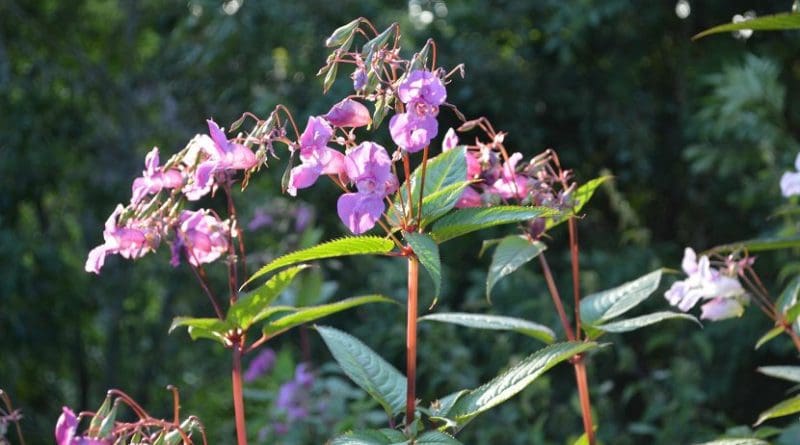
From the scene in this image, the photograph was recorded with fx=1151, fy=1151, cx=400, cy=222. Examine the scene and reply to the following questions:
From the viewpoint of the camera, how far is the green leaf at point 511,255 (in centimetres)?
120

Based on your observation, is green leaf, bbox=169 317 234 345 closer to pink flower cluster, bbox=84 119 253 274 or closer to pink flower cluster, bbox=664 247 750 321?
pink flower cluster, bbox=84 119 253 274

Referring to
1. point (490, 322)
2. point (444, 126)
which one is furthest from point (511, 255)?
point (444, 126)

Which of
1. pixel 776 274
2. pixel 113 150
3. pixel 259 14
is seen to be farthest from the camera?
pixel 113 150

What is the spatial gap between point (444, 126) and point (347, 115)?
3228 mm

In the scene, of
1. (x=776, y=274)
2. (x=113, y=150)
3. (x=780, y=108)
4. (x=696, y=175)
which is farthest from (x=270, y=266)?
(x=113, y=150)

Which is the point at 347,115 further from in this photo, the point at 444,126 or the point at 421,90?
the point at 444,126

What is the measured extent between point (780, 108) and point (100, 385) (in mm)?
2731

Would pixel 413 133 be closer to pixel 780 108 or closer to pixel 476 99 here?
pixel 780 108

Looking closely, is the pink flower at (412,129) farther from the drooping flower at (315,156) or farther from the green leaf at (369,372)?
the green leaf at (369,372)

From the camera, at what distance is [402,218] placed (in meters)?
0.98

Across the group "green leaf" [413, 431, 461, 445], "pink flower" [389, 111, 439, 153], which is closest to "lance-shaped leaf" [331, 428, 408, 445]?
"green leaf" [413, 431, 461, 445]

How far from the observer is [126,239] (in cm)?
107

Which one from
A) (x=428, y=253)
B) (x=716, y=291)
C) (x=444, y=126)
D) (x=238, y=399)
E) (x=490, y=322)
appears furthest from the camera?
(x=444, y=126)

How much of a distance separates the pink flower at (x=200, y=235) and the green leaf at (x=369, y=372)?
127mm
